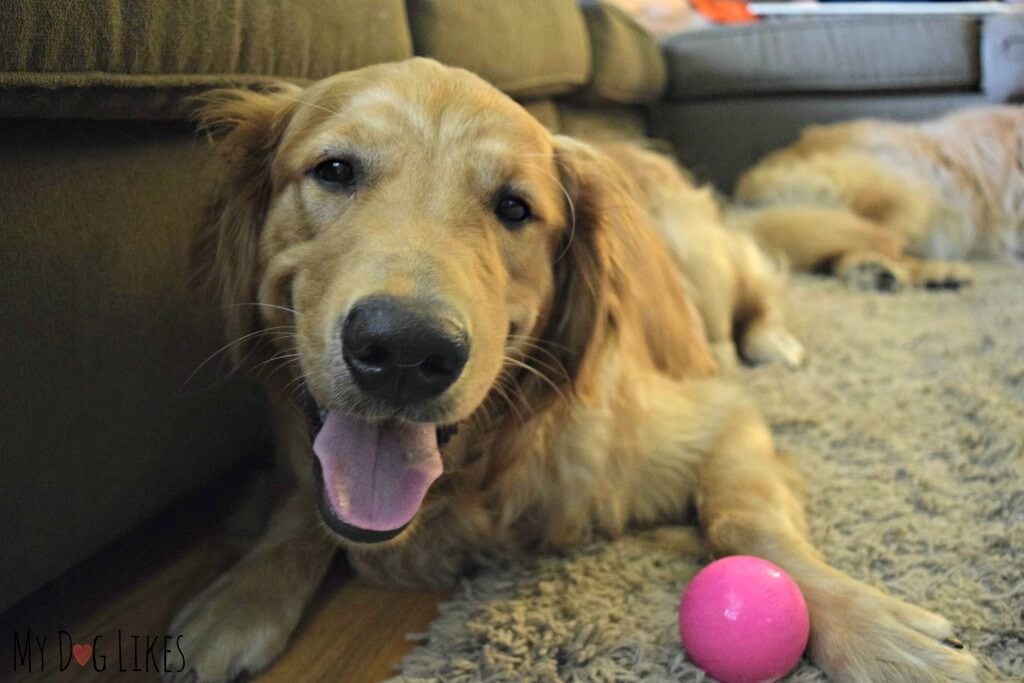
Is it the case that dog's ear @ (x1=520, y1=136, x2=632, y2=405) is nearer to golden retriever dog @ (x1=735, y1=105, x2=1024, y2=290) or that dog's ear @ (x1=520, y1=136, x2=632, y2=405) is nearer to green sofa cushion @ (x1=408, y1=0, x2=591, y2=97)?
green sofa cushion @ (x1=408, y1=0, x2=591, y2=97)

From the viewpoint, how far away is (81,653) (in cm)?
121

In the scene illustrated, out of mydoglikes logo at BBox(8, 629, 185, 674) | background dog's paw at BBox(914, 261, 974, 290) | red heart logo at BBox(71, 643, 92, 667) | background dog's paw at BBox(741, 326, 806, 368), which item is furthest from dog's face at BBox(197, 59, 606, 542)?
background dog's paw at BBox(914, 261, 974, 290)

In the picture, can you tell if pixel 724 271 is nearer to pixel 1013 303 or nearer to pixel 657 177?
pixel 657 177

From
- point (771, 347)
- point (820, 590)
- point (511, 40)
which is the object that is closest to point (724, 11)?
point (511, 40)

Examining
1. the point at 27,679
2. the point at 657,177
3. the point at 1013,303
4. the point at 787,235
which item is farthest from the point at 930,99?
the point at 27,679

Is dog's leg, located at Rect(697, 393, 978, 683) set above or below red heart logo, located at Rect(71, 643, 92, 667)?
below

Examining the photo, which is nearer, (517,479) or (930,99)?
(517,479)

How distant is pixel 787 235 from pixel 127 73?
2.78 meters

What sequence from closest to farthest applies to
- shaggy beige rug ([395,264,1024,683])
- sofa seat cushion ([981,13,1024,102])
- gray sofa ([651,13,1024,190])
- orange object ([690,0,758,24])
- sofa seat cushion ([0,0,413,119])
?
1. sofa seat cushion ([0,0,413,119])
2. shaggy beige rug ([395,264,1024,683])
3. sofa seat cushion ([981,13,1024,102])
4. gray sofa ([651,13,1024,190])
5. orange object ([690,0,758,24])

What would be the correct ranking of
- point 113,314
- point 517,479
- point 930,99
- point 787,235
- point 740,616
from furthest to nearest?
1. point 930,99
2. point 787,235
3. point 517,479
4. point 113,314
5. point 740,616

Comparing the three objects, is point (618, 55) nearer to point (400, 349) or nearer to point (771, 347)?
point (771, 347)

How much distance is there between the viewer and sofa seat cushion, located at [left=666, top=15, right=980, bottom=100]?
412cm

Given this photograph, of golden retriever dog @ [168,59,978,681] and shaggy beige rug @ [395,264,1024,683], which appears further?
shaggy beige rug @ [395,264,1024,683]

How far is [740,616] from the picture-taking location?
1042 mm
